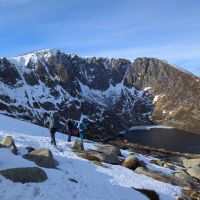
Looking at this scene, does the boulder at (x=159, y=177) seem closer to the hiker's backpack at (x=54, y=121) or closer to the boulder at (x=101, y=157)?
the boulder at (x=101, y=157)

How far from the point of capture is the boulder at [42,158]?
1105 inches

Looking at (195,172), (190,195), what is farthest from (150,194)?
(195,172)

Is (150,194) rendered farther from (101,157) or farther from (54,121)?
(54,121)

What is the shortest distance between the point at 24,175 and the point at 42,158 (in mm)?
5190

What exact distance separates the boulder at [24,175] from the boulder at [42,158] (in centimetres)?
338

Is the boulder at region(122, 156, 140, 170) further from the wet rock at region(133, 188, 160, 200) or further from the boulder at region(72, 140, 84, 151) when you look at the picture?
the wet rock at region(133, 188, 160, 200)

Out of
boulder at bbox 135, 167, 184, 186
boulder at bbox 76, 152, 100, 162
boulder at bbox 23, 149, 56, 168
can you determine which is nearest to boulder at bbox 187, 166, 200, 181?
boulder at bbox 135, 167, 184, 186

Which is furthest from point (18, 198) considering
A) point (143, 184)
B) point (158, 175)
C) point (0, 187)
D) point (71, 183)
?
point (158, 175)

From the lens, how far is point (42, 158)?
28.7m

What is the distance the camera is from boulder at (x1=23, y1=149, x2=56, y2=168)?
28059mm

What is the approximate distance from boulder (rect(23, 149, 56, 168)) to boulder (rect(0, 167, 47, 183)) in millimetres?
3378

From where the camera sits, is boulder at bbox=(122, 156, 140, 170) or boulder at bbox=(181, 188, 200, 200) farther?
boulder at bbox=(122, 156, 140, 170)

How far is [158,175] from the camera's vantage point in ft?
113

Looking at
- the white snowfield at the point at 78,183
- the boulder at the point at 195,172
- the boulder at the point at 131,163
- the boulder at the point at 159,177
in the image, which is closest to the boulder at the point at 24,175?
the white snowfield at the point at 78,183
